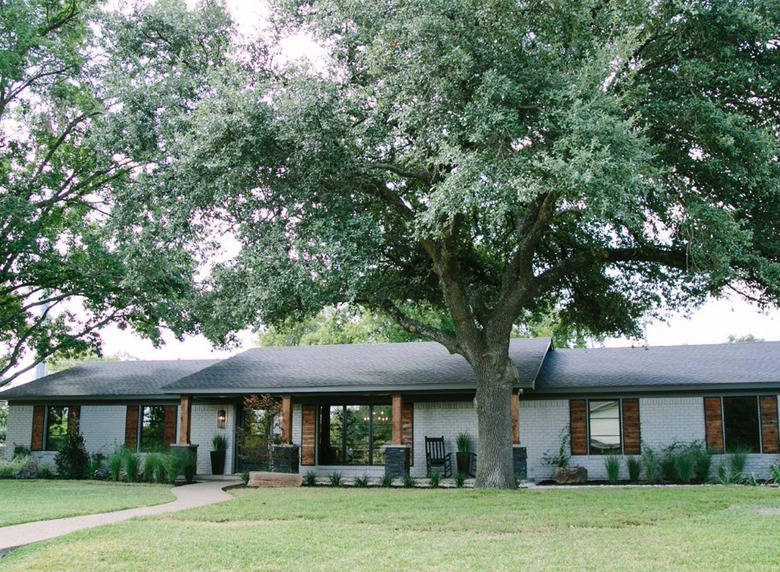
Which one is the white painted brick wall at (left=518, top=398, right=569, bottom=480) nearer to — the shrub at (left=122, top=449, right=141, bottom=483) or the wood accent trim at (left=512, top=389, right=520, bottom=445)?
the wood accent trim at (left=512, top=389, right=520, bottom=445)

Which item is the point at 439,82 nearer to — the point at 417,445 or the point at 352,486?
the point at 352,486

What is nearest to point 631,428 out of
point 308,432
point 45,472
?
point 308,432

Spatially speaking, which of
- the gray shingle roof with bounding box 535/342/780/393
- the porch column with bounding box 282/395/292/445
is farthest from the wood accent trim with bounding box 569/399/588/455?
the porch column with bounding box 282/395/292/445

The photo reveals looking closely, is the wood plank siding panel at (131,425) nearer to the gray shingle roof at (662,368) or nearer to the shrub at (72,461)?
the shrub at (72,461)

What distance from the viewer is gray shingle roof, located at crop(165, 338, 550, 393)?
18500 mm

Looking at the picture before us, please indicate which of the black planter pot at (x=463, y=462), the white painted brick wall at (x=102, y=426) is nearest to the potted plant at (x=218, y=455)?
the white painted brick wall at (x=102, y=426)

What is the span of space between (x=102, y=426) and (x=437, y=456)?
9.92 m

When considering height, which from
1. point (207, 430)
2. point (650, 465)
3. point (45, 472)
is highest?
point (207, 430)

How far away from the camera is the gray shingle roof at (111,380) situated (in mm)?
21750

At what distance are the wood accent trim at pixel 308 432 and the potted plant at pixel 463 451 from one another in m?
3.94

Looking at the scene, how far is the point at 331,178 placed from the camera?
1312 centimetres

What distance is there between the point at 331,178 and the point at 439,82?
2594 millimetres

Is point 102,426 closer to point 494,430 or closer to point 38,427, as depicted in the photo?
point 38,427

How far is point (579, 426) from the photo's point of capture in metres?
18.8
